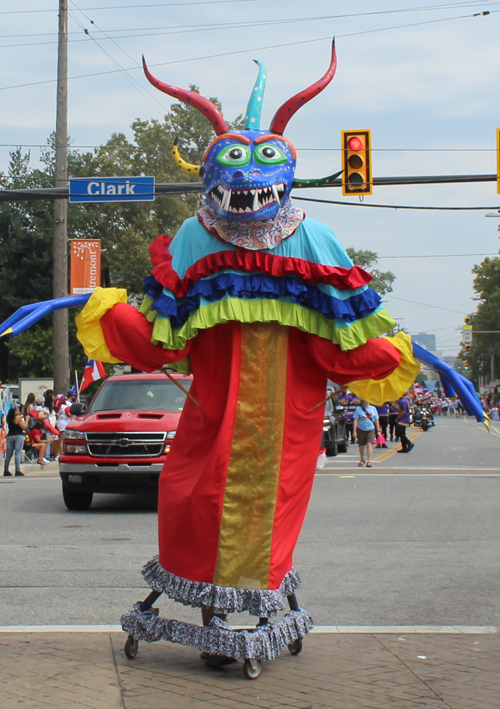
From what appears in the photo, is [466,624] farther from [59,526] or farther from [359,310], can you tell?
[59,526]

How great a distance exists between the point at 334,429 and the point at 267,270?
18.7 m

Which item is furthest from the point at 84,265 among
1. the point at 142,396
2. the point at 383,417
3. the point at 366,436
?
the point at 383,417

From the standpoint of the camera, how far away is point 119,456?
11609mm

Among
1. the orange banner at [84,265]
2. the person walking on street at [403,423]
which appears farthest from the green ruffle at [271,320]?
the person walking on street at [403,423]

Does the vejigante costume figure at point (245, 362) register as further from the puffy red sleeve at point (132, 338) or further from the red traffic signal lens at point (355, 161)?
the red traffic signal lens at point (355, 161)

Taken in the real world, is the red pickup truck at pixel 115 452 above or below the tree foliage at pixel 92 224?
below

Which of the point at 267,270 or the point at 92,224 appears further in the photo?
the point at 92,224

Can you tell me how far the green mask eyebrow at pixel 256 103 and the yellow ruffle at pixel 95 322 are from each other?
3.77 ft

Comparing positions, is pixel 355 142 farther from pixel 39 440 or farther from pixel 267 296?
pixel 267 296

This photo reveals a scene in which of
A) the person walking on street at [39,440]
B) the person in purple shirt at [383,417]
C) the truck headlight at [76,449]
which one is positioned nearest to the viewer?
the truck headlight at [76,449]

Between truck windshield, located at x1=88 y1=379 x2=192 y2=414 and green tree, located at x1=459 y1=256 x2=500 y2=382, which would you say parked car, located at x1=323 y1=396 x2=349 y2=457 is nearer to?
truck windshield, located at x1=88 y1=379 x2=192 y2=414

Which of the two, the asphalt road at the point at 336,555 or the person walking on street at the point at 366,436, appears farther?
the person walking on street at the point at 366,436

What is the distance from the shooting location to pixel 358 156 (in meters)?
15.2

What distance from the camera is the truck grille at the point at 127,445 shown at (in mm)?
11578
